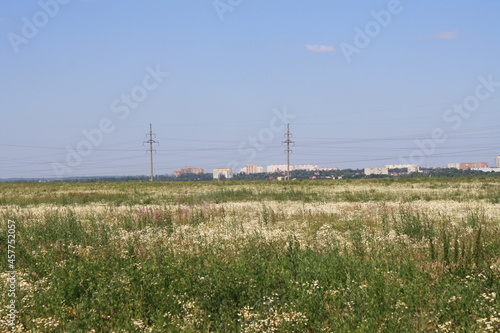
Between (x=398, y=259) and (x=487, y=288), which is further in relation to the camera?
(x=398, y=259)

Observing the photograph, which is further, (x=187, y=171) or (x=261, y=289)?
(x=187, y=171)

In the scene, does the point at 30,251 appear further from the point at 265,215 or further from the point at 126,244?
the point at 265,215

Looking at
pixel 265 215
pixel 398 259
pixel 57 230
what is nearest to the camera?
pixel 398 259

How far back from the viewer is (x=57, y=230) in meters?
13.8

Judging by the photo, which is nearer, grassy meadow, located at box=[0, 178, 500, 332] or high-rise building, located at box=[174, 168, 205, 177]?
grassy meadow, located at box=[0, 178, 500, 332]

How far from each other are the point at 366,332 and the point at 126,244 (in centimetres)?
770

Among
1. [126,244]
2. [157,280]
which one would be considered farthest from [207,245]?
[157,280]

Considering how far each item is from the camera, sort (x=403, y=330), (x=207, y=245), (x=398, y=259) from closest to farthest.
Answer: (x=403, y=330)
(x=398, y=259)
(x=207, y=245)

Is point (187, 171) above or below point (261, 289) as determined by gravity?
above

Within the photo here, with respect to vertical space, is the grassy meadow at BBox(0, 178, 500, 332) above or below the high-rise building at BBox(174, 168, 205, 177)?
below

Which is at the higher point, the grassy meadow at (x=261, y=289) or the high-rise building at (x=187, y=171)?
the high-rise building at (x=187, y=171)

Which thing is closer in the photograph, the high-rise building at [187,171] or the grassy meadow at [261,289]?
the grassy meadow at [261,289]

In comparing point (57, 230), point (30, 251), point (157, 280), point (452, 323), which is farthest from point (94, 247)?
point (452, 323)

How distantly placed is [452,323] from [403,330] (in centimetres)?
86
